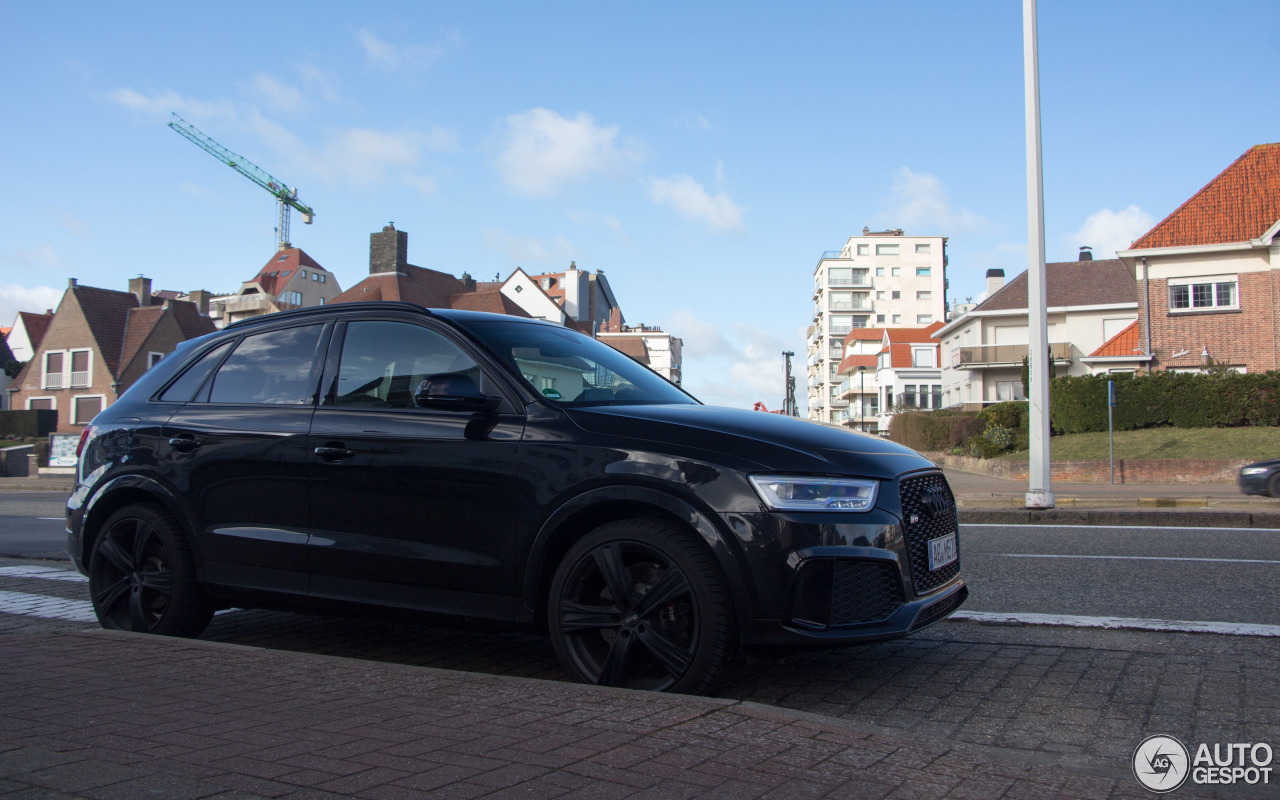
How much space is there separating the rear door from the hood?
152 centimetres

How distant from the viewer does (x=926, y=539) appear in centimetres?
383

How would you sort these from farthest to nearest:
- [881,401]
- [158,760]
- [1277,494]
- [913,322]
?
[913,322]
[881,401]
[1277,494]
[158,760]

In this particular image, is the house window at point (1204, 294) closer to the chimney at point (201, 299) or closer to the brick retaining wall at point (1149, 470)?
the brick retaining wall at point (1149, 470)

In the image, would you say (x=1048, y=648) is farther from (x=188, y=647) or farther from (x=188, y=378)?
(x=188, y=378)

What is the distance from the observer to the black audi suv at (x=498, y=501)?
3459 millimetres

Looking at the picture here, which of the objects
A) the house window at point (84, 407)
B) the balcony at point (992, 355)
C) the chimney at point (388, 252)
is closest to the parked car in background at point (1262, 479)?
the balcony at point (992, 355)

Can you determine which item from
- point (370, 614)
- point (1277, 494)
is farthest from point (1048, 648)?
point (1277, 494)

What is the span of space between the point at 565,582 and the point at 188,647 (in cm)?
182

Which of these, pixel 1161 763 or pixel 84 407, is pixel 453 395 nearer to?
pixel 1161 763

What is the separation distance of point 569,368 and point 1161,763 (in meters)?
2.81

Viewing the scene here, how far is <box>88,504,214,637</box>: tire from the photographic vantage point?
15.6 feet

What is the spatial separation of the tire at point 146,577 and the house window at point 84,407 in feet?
205

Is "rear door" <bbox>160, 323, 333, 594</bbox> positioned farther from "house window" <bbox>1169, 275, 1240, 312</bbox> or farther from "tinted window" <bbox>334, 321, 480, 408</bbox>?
"house window" <bbox>1169, 275, 1240, 312</bbox>

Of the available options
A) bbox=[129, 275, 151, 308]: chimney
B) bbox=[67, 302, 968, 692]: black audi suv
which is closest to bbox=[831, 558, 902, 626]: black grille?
bbox=[67, 302, 968, 692]: black audi suv
